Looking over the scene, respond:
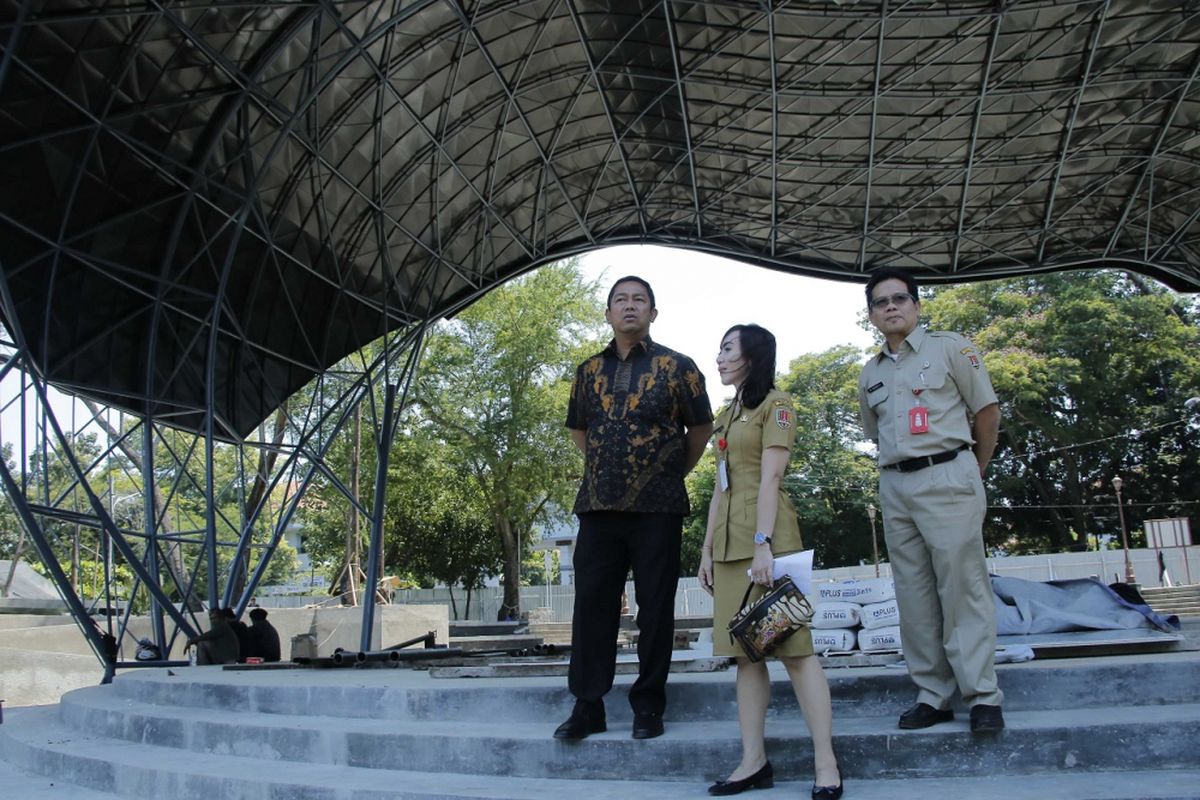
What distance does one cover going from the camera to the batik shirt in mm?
4480

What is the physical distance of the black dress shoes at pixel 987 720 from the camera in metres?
3.96

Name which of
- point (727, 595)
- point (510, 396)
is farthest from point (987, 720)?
point (510, 396)

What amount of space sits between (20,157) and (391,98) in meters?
5.62

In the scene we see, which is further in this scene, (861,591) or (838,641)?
(861,591)

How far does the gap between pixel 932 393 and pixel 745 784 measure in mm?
1837

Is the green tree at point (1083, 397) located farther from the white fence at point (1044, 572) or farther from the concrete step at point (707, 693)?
the concrete step at point (707, 693)

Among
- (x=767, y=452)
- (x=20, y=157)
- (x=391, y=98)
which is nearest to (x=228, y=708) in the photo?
(x=767, y=452)

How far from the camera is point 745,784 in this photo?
3854 mm

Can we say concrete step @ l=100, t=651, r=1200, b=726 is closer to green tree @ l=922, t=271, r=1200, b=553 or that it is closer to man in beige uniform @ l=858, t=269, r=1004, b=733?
man in beige uniform @ l=858, t=269, r=1004, b=733

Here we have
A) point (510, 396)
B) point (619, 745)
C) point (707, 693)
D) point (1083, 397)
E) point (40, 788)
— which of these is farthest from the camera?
point (1083, 397)

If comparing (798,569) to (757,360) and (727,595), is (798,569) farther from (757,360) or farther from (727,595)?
(757,360)

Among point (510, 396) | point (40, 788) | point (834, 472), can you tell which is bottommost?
point (40, 788)

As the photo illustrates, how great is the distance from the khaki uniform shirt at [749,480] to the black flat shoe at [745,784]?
2.73 ft

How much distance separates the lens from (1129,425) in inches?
1591
